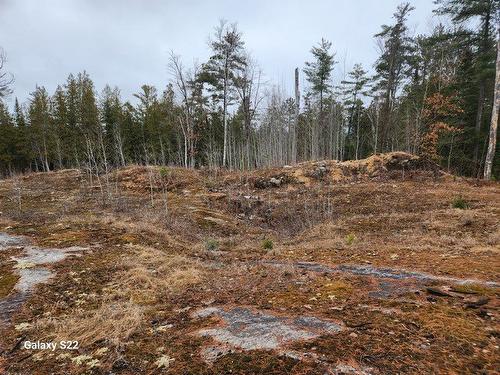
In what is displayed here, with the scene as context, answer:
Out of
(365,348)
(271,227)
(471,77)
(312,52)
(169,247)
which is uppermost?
(312,52)

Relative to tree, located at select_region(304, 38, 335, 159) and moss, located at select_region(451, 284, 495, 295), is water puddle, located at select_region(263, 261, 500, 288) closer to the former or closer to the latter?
moss, located at select_region(451, 284, 495, 295)

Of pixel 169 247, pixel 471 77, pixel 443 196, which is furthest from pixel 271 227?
pixel 471 77

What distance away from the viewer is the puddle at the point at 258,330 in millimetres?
2613

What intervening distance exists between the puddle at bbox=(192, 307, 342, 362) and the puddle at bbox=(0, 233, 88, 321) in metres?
2.44

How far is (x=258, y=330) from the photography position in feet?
9.56

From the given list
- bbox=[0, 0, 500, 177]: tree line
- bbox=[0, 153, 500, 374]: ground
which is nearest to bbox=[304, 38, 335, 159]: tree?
bbox=[0, 0, 500, 177]: tree line

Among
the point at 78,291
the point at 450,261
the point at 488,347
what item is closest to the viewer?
the point at 488,347

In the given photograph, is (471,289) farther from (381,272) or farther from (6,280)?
(6,280)

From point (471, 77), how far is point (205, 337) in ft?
83.8

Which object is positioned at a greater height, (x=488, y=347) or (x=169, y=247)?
(x=488, y=347)

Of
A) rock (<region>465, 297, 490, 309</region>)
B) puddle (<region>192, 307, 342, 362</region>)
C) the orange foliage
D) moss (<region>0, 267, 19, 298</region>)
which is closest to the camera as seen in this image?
puddle (<region>192, 307, 342, 362</region>)

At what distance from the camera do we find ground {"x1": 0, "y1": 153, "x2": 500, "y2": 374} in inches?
95.4

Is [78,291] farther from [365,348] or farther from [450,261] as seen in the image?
[450,261]

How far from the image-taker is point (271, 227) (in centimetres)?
1201
